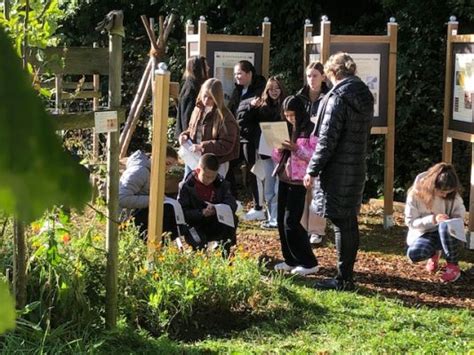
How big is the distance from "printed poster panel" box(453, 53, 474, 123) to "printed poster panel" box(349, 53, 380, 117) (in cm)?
80

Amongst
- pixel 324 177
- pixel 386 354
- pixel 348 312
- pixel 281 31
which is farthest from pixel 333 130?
pixel 281 31

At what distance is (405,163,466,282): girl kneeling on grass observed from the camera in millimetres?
6738

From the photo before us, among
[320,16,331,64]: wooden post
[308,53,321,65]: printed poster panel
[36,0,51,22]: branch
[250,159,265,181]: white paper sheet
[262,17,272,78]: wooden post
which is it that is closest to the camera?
[36,0,51,22]: branch

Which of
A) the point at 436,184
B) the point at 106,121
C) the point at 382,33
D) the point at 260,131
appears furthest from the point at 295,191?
the point at 382,33

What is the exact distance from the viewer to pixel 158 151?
19.1 feet

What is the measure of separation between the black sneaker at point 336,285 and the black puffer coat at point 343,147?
0.54 meters

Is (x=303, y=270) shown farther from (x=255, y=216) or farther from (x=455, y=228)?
(x=255, y=216)

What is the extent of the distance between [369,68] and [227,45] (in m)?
1.76

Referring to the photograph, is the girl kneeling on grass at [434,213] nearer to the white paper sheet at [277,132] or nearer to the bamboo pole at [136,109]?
the white paper sheet at [277,132]

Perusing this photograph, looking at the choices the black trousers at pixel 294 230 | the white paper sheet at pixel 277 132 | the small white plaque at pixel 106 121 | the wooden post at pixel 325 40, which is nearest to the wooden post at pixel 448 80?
the wooden post at pixel 325 40

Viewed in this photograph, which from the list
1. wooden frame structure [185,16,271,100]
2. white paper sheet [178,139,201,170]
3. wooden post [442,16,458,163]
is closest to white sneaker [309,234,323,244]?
white paper sheet [178,139,201,170]

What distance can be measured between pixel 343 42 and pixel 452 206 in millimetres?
2428

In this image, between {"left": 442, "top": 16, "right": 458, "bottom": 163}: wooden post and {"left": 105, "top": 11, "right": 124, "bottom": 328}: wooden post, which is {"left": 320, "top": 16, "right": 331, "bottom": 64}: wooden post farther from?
{"left": 105, "top": 11, "right": 124, "bottom": 328}: wooden post

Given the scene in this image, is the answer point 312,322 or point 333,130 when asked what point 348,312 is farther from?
point 333,130
